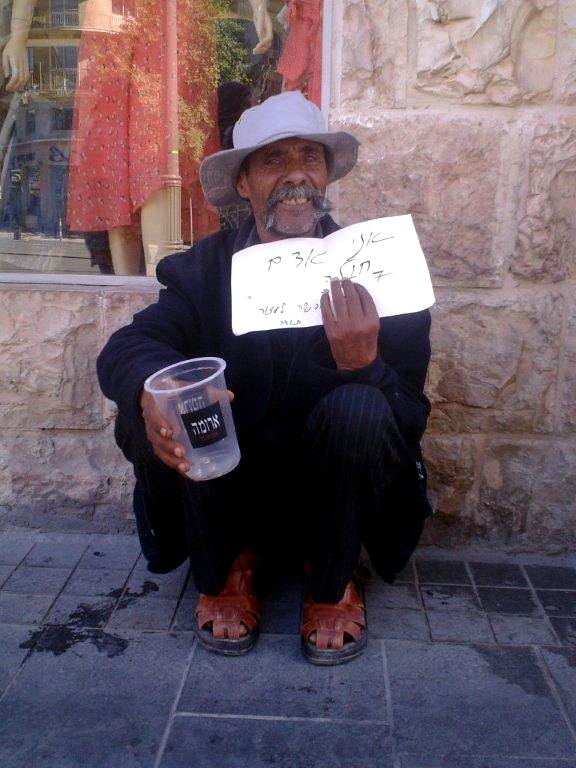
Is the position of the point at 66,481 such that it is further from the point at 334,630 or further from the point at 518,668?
the point at 518,668

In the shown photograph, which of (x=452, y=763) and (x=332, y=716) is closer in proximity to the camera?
(x=452, y=763)

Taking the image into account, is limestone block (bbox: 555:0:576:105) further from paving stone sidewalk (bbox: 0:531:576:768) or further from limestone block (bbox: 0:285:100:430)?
limestone block (bbox: 0:285:100:430)

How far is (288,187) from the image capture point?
2387 millimetres

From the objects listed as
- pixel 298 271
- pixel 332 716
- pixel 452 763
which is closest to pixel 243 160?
pixel 298 271

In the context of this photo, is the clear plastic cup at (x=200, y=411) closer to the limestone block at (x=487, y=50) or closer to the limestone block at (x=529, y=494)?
the limestone block at (x=529, y=494)

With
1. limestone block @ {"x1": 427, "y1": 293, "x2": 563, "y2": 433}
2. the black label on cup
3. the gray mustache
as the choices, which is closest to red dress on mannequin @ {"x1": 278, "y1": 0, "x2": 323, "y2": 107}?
the gray mustache

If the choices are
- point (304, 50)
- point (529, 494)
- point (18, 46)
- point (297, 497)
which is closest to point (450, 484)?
point (529, 494)

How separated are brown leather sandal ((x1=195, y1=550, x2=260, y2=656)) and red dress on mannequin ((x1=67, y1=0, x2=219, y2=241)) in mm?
1438

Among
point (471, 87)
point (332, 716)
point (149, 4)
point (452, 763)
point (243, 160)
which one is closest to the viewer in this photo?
point (452, 763)

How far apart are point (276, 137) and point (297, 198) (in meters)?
0.18

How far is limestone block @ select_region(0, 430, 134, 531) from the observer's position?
310cm

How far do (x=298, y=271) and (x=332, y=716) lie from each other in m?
1.15

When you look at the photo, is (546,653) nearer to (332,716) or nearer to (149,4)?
(332,716)

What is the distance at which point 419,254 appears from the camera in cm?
222
